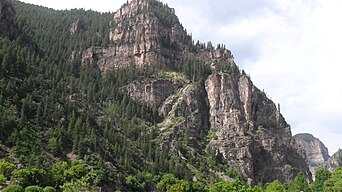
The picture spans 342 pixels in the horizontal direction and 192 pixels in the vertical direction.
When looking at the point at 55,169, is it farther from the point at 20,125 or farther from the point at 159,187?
the point at 159,187

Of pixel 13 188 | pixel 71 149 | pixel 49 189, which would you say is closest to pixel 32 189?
pixel 13 188

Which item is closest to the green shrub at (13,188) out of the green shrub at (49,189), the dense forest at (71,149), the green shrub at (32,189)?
the dense forest at (71,149)

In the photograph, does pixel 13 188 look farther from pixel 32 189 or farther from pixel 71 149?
pixel 71 149

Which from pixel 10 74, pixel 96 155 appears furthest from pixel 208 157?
pixel 10 74

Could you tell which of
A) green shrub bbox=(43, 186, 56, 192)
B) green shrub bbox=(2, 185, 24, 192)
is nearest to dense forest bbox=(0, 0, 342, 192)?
green shrub bbox=(2, 185, 24, 192)

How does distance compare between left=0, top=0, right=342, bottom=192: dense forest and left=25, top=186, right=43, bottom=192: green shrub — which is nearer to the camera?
left=25, top=186, right=43, bottom=192: green shrub

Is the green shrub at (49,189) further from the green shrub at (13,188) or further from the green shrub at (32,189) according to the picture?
the green shrub at (13,188)

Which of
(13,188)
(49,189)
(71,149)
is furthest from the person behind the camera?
(71,149)

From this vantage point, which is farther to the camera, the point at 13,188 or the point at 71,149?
the point at 71,149

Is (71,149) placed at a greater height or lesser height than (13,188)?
greater

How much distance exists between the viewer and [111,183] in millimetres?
127938

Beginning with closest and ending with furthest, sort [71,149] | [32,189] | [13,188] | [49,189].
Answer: [13,188]
[32,189]
[49,189]
[71,149]

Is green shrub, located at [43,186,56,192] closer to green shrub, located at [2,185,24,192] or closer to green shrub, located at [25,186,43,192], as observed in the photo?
green shrub, located at [25,186,43,192]

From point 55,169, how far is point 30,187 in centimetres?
1926
